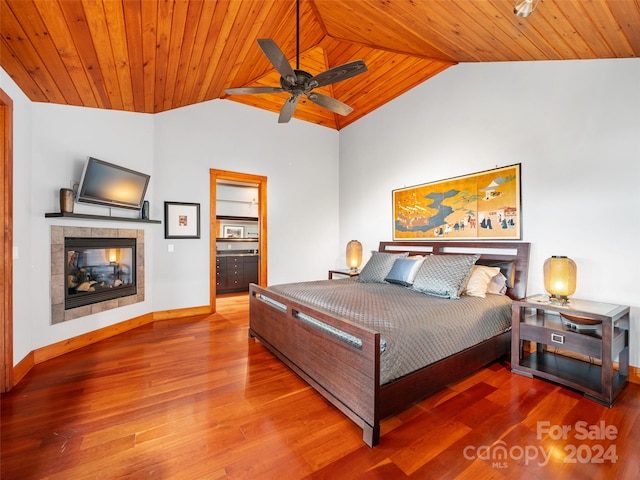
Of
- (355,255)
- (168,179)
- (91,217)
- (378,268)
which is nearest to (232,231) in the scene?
(168,179)

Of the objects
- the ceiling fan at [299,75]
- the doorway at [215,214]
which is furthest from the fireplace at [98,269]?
the ceiling fan at [299,75]

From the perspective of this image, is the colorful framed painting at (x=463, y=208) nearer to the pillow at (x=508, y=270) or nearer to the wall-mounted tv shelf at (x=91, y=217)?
the pillow at (x=508, y=270)

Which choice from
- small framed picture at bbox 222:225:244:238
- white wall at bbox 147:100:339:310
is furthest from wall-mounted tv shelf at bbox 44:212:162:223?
small framed picture at bbox 222:225:244:238

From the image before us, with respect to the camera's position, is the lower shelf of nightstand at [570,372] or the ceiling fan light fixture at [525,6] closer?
the ceiling fan light fixture at [525,6]

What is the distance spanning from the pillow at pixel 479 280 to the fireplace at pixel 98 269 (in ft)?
13.7

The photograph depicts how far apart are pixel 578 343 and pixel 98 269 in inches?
195

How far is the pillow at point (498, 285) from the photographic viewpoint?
301 centimetres

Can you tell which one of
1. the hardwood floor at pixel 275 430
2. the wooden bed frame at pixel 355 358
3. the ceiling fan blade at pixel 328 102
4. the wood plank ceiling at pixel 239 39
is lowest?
the hardwood floor at pixel 275 430

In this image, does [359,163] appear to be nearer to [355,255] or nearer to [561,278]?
[355,255]

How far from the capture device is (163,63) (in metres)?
2.99

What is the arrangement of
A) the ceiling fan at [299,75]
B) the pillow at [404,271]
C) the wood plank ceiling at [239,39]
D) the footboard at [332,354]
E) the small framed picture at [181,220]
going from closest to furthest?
the footboard at [332,354], the wood plank ceiling at [239,39], the ceiling fan at [299,75], the pillow at [404,271], the small framed picture at [181,220]

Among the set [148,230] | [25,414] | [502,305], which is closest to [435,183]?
[502,305]

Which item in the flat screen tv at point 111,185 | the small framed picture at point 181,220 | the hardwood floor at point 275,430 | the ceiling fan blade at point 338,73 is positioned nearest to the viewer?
the hardwood floor at point 275,430

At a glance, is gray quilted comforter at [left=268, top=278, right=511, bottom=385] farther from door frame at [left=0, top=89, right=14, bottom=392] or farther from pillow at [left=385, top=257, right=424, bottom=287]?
door frame at [left=0, top=89, right=14, bottom=392]
